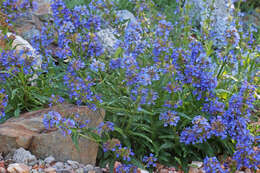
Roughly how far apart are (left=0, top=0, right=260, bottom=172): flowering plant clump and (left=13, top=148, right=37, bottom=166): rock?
0.45 m

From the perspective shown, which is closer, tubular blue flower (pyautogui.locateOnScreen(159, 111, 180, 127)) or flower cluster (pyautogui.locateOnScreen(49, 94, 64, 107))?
tubular blue flower (pyautogui.locateOnScreen(159, 111, 180, 127))

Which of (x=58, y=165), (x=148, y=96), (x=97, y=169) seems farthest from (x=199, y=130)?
(x=58, y=165)

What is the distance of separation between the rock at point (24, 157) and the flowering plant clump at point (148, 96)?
1.49 ft

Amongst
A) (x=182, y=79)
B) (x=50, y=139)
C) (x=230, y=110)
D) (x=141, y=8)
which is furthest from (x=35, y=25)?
(x=230, y=110)

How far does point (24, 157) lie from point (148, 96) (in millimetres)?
1307

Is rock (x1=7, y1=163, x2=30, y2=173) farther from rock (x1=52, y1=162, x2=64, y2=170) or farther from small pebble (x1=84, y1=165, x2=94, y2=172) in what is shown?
small pebble (x1=84, y1=165, x2=94, y2=172)

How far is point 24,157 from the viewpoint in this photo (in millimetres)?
3174

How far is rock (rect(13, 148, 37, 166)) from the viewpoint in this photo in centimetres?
315

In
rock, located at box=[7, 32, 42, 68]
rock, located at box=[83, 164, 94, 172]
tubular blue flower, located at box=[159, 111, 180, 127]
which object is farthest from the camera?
rock, located at box=[7, 32, 42, 68]

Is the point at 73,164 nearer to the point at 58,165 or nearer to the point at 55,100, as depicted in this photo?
the point at 58,165

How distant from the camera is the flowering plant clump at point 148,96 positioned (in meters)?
2.85

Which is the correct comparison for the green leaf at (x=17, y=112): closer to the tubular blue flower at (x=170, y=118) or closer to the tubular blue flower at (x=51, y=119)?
the tubular blue flower at (x=51, y=119)

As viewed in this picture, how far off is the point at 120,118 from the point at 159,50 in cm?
77

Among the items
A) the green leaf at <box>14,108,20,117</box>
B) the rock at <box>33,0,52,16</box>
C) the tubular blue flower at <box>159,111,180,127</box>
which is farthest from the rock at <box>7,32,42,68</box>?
the rock at <box>33,0,52,16</box>
